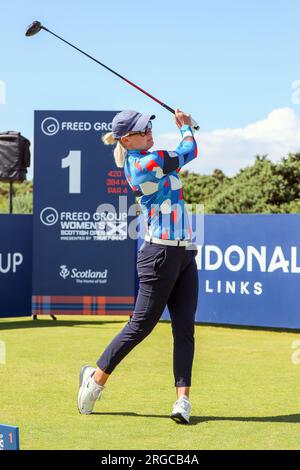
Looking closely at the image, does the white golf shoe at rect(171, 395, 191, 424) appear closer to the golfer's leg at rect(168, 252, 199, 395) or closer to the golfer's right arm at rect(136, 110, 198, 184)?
the golfer's leg at rect(168, 252, 199, 395)

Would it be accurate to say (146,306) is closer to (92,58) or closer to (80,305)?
(92,58)

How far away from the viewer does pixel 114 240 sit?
1245 centimetres

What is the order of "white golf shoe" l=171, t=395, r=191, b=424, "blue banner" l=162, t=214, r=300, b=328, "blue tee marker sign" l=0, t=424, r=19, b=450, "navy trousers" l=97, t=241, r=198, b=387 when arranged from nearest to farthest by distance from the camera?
1. "blue tee marker sign" l=0, t=424, r=19, b=450
2. "white golf shoe" l=171, t=395, r=191, b=424
3. "navy trousers" l=97, t=241, r=198, b=387
4. "blue banner" l=162, t=214, r=300, b=328

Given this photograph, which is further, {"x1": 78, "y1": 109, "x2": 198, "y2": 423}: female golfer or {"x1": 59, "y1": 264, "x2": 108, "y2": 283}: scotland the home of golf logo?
{"x1": 59, "y1": 264, "x2": 108, "y2": 283}: scotland the home of golf logo

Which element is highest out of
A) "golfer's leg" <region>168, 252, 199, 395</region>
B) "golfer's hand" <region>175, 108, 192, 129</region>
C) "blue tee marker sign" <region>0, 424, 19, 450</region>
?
"golfer's hand" <region>175, 108, 192, 129</region>

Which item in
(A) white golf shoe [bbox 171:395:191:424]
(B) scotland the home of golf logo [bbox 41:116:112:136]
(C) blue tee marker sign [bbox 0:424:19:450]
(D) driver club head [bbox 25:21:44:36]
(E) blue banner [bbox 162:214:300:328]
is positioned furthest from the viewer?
(B) scotland the home of golf logo [bbox 41:116:112:136]

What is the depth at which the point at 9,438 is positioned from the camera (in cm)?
382

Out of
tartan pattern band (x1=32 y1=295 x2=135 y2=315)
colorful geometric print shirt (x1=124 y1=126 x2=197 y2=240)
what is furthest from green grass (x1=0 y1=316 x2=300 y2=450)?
colorful geometric print shirt (x1=124 y1=126 x2=197 y2=240)

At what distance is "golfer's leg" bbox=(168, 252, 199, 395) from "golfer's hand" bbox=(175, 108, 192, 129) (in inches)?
33.1

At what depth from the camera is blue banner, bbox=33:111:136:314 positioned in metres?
12.4

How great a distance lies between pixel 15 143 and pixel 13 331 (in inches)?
172

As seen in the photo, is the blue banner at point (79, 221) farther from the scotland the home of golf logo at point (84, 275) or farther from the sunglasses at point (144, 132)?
the sunglasses at point (144, 132)
